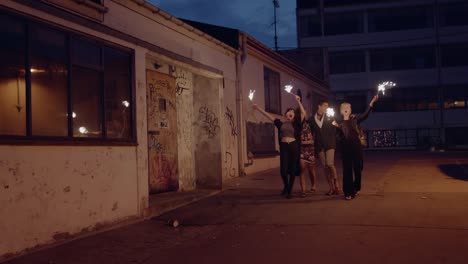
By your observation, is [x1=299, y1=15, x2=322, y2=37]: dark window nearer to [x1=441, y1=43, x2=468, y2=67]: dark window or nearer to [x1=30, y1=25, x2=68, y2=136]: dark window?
[x1=441, y1=43, x2=468, y2=67]: dark window

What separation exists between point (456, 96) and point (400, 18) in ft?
30.1

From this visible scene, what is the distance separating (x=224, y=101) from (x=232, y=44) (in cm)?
219

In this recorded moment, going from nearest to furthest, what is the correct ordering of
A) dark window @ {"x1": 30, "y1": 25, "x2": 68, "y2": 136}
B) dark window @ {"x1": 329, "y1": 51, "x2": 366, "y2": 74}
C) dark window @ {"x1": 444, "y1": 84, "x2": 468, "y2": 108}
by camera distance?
dark window @ {"x1": 30, "y1": 25, "x2": 68, "y2": 136}
dark window @ {"x1": 444, "y1": 84, "x2": 468, "y2": 108}
dark window @ {"x1": 329, "y1": 51, "x2": 366, "y2": 74}

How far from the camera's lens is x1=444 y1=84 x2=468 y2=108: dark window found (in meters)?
47.1

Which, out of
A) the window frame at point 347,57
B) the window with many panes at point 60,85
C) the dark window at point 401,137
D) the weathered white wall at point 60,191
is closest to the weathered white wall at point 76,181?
the weathered white wall at point 60,191

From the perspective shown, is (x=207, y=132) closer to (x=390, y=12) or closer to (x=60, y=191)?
(x=60, y=191)

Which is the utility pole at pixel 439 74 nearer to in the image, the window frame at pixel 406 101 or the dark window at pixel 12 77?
the window frame at pixel 406 101

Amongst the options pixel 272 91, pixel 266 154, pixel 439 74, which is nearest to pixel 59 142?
pixel 266 154

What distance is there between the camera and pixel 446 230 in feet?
22.4

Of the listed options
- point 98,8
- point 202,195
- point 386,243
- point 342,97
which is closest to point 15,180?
point 98,8

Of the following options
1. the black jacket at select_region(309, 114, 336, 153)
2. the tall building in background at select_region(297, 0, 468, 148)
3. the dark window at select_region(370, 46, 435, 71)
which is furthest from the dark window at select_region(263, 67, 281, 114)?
the dark window at select_region(370, 46, 435, 71)

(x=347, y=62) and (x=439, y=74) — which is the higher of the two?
(x=347, y=62)

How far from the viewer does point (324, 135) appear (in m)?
9.99

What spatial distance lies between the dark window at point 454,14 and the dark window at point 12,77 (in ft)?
160
